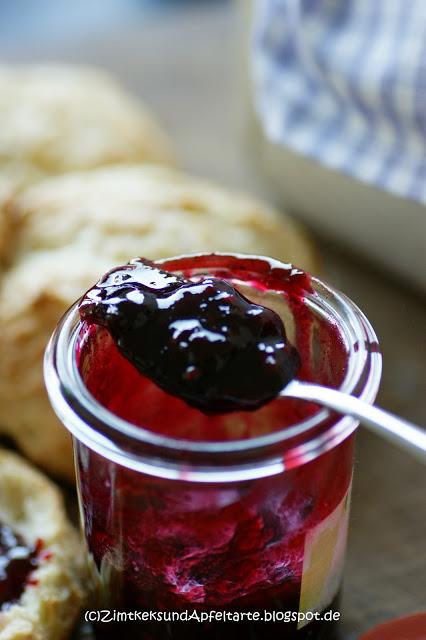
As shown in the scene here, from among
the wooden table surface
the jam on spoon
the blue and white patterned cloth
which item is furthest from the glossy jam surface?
the blue and white patterned cloth

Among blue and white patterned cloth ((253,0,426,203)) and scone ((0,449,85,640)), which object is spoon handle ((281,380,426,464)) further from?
blue and white patterned cloth ((253,0,426,203))

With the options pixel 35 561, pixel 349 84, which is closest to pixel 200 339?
pixel 35 561

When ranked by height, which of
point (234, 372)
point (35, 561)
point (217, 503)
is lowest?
point (35, 561)

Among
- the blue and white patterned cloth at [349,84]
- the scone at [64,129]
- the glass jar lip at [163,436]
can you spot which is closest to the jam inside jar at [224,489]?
the glass jar lip at [163,436]

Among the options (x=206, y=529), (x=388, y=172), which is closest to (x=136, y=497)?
(x=206, y=529)

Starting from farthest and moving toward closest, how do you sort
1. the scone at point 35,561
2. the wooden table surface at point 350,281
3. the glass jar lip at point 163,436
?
the wooden table surface at point 350,281 < the scone at point 35,561 < the glass jar lip at point 163,436

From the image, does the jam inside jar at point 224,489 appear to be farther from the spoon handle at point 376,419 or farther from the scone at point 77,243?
the scone at point 77,243

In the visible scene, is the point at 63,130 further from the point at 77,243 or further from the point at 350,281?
the point at 350,281
